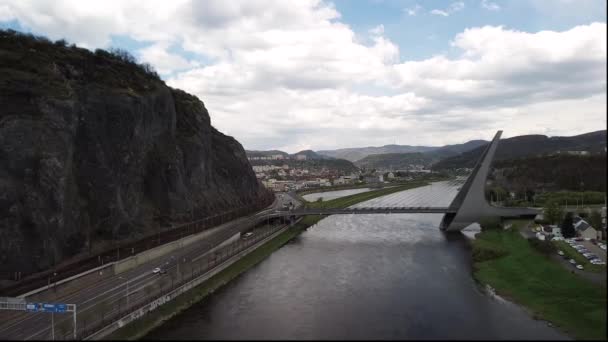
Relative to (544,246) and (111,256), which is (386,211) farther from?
(111,256)

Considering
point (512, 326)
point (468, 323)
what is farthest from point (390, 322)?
point (512, 326)

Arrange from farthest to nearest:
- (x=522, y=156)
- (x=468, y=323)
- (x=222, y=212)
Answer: (x=222, y=212) < (x=522, y=156) < (x=468, y=323)

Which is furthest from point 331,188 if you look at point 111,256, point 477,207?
point 111,256

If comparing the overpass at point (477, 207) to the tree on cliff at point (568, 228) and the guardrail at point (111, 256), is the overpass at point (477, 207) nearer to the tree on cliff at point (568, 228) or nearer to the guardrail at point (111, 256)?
the tree on cliff at point (568, 228)

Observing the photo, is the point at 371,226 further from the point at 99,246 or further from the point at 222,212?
the point at 99,246

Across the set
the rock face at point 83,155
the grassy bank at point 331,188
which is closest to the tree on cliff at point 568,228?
the rock face at point 83,155

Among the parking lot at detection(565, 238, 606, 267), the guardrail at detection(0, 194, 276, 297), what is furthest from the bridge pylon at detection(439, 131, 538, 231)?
the guardrail at detection(0, 194, 276, 297)
